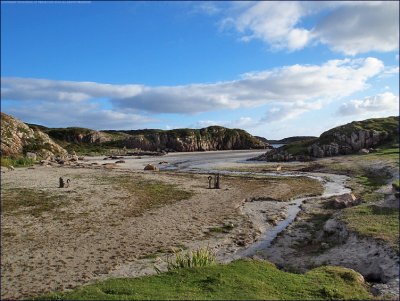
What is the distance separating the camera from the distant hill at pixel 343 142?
93.1m

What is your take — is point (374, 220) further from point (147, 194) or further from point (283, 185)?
point (283, 185)

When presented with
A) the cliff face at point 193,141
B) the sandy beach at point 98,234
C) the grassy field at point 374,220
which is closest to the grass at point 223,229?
the sandy beach at point 98,234

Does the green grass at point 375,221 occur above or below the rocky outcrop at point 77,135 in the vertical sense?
below

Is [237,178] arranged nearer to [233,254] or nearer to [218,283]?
[233,254]

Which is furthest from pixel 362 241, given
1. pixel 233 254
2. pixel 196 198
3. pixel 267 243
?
pixel 196 198

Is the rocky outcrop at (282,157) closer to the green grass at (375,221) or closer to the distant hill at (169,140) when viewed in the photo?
the green grass at (375,221)

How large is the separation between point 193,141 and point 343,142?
8507 cm

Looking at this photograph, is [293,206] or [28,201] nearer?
[28,201]

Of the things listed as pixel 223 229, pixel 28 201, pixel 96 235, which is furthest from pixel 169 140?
pixel 96 235

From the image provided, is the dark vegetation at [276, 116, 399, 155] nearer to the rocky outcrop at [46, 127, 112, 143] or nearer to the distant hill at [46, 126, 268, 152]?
the distant hill at [46, 126, 268, 152]

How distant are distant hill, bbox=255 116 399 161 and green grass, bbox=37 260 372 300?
7649 cm

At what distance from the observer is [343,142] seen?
9550cm

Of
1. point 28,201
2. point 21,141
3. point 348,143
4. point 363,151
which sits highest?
point 21,141

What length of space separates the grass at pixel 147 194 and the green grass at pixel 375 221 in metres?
16.6
